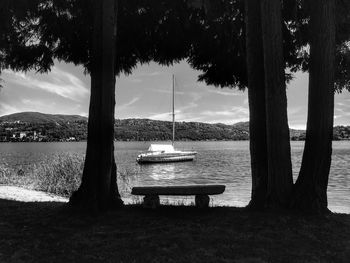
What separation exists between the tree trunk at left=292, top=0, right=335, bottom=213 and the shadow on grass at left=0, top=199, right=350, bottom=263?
451 millimetres

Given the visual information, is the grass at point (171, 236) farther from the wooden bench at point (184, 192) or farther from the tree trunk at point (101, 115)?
the tree trunk at point (101, 115)

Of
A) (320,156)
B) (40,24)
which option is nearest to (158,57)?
(40,24)

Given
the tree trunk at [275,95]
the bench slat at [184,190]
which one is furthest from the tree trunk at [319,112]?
the bench slat at [184,190]

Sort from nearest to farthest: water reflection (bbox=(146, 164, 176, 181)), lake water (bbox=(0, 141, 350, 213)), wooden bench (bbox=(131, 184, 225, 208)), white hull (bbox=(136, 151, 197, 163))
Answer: wooden bench (bbox=(131, 184, 225, 208)) → lake water (bbox=(0, 141, 350, 213)) → water reflection (bbox=(146, 164, 176, 181)) → white hull (bbox=(136, 151, 197, 163))

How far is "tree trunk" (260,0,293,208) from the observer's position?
8031mm

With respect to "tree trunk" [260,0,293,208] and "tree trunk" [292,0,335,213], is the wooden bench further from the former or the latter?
"tree trunk" [292,0,335,213]

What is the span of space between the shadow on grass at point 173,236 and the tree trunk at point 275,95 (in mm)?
924

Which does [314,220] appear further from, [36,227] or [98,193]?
[36,227]

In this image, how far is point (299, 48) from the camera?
1052cm

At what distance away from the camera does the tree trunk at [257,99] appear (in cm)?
862

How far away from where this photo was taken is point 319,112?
26.4 feet

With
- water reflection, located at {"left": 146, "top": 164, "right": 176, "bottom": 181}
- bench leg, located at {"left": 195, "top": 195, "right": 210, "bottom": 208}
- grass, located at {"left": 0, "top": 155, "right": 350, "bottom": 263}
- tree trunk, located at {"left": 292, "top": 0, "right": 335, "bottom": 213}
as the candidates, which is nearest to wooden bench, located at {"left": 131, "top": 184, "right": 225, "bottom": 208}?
bench leg, located at {"left": 195, "top": 195, "right": 210, "bottom": 208}

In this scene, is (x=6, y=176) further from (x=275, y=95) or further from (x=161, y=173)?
(x=161, y=173)

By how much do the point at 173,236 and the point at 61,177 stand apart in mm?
13609
